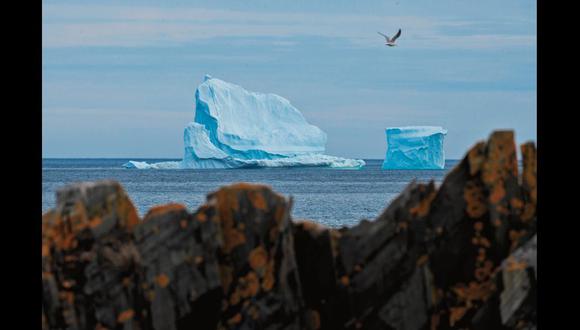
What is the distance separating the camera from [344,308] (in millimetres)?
9070

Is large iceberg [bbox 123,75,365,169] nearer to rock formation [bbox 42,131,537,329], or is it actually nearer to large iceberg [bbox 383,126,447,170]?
large iceberg [bbox 383,126,447,170]

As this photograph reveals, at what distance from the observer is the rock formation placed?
28.8 ft

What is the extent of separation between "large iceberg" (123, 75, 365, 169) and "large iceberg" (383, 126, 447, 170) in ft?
47.5

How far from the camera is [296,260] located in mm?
9109

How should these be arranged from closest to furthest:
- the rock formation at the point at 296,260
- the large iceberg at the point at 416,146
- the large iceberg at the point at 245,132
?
the rock formation at the point at 296,260 → the large iceberg at the point at 416,146 → the large iceberg at the point at 245,132

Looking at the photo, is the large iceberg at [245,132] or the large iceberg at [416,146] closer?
the large iceberg at [416,146]

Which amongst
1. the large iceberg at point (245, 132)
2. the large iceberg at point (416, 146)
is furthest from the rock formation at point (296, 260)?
the large iceberg at point (245, 132)

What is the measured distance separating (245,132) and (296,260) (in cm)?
8143

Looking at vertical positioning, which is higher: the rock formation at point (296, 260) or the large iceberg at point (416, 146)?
the large iceberg at point (416, 146)

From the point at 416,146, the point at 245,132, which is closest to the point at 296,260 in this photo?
the point at 416,146

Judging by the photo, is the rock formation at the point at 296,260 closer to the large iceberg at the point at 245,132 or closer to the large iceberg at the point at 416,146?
the large iceberg at the point at 416,146

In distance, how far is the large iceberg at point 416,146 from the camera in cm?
8031

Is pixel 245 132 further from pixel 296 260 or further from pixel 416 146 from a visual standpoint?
pixel 296 260

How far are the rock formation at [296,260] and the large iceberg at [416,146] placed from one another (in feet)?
233
